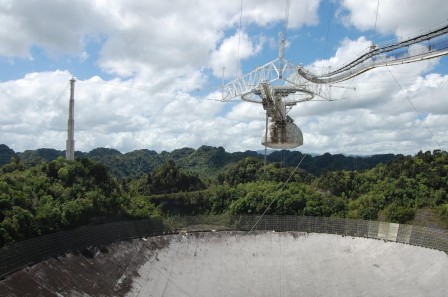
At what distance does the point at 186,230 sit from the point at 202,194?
64.3ft

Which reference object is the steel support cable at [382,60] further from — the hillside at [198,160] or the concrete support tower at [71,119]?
the hillside at [198,160]

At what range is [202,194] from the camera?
139 feet

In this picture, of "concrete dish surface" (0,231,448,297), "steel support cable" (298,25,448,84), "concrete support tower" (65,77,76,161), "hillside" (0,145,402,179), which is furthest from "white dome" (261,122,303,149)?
"hillside" (0,145,402,179)

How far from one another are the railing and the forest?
2248 mm

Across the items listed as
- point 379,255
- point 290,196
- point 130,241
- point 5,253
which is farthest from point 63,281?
point 290,196

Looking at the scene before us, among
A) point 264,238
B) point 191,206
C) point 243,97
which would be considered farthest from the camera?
point 191,206

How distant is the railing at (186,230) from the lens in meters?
16.5

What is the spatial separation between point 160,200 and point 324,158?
33.3 m

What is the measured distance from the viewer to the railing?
16491mm

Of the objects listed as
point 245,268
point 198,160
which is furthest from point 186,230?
point 198,160

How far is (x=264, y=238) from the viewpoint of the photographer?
21891 mm

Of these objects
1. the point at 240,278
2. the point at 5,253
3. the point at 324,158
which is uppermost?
the point at 324,158

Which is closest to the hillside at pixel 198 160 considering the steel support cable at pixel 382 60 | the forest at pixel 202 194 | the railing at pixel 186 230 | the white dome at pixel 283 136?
the forest at pixel 202 194

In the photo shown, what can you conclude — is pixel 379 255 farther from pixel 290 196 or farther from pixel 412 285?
pixel 290 196
